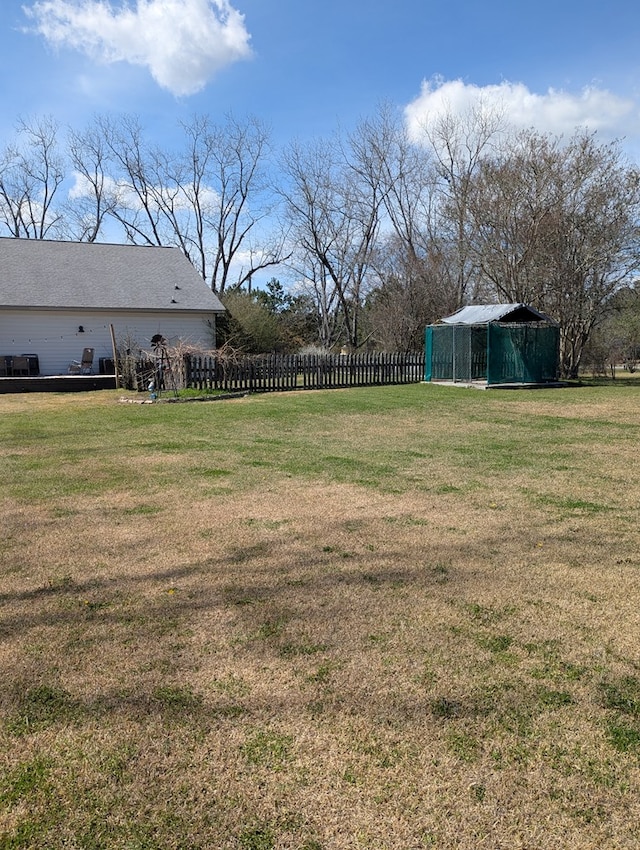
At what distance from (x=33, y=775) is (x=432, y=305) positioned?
30.0m

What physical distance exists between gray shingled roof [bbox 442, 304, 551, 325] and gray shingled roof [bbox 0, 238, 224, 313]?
1102 centimetres

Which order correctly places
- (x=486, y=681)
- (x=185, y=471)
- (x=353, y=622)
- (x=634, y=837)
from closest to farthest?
(x=634, y=837) → (x=486, y=681) → (x=353, y=622) → (x=185, y=471)

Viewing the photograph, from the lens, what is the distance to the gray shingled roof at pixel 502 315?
18656 mm

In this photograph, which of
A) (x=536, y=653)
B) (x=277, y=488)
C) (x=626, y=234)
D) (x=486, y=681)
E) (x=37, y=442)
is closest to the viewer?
(x=486, y=681)

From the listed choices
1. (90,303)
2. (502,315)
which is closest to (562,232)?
(502,315)

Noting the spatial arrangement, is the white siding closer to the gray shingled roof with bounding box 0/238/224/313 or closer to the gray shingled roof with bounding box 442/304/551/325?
the gray shingled roof with bounding box 0/238/224/313

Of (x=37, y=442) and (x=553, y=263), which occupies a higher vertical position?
(x=553, y=263)

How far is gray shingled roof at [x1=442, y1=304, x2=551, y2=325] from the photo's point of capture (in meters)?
18.7

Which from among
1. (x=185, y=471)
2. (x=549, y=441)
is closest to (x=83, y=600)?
(x=185, y=471)

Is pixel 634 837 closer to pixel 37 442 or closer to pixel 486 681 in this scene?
pixel 486 681

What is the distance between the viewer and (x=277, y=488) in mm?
6062

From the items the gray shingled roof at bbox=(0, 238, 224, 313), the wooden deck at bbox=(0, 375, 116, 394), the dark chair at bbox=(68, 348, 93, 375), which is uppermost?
the gray shingled roof at bbox=(0, 238, 224, 313)

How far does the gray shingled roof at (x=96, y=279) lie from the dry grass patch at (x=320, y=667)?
20199 millimetres

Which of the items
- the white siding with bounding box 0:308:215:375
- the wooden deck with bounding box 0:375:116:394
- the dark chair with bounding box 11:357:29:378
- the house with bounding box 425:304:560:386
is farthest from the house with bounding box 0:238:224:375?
the house with bounding box 425:304:560:386
